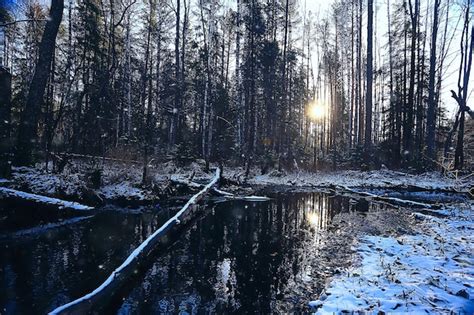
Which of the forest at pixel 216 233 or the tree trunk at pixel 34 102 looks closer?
the forest at pixel 216 233

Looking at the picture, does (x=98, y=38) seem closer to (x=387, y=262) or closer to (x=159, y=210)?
(x=159, y=210)

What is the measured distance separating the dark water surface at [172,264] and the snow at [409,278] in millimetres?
544

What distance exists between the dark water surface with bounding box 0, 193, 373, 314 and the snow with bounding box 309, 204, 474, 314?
54 cm

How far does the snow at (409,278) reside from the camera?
12.3ft

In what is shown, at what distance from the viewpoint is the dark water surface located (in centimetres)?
420

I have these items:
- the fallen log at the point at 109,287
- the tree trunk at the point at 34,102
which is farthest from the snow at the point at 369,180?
the fallen log at the point at 109,287

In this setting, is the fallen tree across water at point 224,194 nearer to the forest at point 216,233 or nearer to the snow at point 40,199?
the forest at point 216,233

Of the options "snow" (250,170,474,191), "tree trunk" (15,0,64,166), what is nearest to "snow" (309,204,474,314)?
"snow" (250,170,474,191)

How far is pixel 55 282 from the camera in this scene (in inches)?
184

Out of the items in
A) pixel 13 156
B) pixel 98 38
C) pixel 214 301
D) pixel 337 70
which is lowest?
pixel 214 301

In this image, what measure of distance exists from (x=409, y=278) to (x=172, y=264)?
393 cm

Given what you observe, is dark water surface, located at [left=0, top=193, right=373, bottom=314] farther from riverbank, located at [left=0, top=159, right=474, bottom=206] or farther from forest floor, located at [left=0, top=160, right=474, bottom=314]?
riverbank, located at [left=0, top=159, right=474, bottom=206]

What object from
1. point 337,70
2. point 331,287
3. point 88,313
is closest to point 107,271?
point 88,313

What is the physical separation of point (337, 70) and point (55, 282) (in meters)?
35.9
